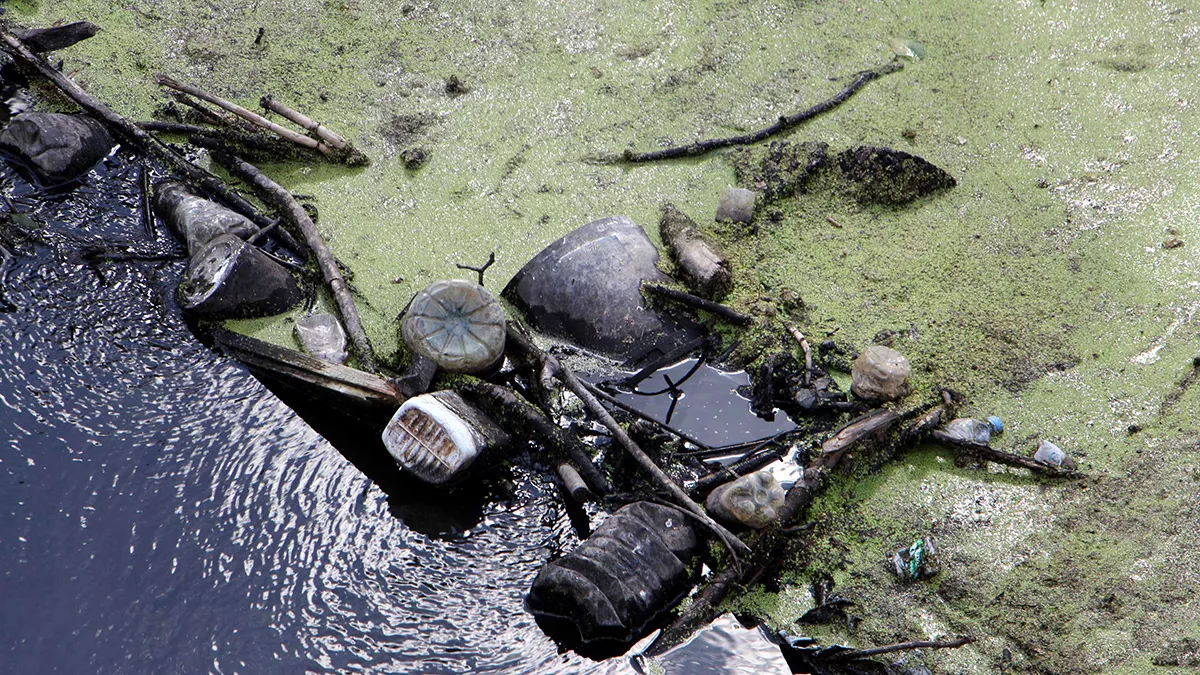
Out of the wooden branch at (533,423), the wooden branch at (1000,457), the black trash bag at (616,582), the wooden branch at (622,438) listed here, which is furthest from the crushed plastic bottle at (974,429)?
the wooden branch at (533,423)

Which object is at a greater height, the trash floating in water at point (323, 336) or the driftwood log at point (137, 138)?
the driftwood log at point (137, 138)

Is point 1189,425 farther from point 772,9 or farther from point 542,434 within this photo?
point 772,9

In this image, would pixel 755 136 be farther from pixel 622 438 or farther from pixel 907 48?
pixel 622 438

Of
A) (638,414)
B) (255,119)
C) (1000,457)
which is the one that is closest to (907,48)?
(1000,457)

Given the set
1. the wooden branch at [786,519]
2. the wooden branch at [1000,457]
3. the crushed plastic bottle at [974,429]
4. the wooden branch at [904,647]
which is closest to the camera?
the wooden branch at [904,647]

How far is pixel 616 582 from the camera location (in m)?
2.70

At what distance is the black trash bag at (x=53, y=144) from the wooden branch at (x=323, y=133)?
0.77m

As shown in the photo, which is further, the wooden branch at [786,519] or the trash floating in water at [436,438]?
the trash floating in water at [436,438]

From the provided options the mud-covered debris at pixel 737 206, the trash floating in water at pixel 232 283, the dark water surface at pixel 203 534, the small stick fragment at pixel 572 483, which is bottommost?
the dark water surface at pixel 203 534

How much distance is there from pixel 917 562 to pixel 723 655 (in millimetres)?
670

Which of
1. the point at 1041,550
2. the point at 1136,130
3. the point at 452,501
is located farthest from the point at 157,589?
the point at 1136,130

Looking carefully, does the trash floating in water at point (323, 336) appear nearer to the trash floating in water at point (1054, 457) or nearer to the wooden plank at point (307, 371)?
the wooden plank at point (307, 371)

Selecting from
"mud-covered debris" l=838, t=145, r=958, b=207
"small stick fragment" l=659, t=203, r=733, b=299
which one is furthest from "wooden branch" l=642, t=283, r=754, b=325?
"mud-covered debris" l=838, t=145, r=958, b=207

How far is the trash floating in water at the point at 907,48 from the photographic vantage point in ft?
15.6
